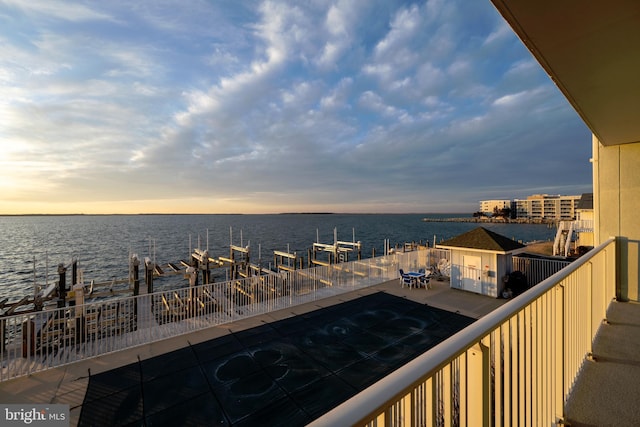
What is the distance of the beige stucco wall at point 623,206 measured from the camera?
16.0 ft

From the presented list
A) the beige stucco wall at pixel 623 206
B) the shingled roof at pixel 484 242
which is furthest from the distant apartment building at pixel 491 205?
the beige stucco wall at pixel 623 206

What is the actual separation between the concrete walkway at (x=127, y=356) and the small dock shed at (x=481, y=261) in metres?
0.64

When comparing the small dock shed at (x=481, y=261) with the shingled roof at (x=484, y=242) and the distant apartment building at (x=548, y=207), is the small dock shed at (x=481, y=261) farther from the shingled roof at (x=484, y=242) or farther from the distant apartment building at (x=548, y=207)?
the distant apartment building at (x=548, y=207)

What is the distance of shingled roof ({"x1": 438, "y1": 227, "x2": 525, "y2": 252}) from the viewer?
11.2 m

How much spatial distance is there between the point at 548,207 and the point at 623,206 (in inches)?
5114

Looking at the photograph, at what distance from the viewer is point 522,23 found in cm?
188

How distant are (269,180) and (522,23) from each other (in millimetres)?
55244

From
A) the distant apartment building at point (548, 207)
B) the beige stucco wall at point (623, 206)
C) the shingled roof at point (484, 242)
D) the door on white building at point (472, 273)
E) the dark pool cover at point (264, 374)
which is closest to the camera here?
the dark pool cover at point (264, 374)

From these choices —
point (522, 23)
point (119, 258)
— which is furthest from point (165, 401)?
point (119, 258)

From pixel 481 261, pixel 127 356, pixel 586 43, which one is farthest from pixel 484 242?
pixel 127 356

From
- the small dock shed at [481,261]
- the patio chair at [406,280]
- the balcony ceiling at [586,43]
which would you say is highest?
the balcony ceiling at [586,43]

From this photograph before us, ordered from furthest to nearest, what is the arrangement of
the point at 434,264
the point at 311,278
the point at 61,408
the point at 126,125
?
the point at 126,125 < the point at 434,264 < the point at 311,278 < the point at 61,408

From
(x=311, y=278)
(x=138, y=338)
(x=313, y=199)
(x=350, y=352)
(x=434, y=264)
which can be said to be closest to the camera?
(x=350, y=352)

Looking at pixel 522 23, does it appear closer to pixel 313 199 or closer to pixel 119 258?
pixel 119 258
